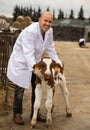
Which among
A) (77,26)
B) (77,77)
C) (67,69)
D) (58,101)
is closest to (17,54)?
(58,101)

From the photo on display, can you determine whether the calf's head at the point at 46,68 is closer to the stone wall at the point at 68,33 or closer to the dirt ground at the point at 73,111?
the dirt ground at the point at 73,111

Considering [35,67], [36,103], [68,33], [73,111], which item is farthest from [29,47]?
[68,33]

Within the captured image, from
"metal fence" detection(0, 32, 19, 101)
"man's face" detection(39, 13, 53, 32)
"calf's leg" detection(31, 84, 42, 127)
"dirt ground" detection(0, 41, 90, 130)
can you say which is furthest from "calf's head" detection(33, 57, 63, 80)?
"metal fence" detection(0, 32, 19, 101)

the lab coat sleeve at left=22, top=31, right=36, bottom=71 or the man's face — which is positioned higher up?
the man's face

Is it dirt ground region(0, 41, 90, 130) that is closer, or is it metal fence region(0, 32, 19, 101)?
dirt ground region(0, 41, 90, 130)

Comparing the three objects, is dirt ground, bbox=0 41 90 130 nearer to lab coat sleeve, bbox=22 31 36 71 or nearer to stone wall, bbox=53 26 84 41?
lab coat sleeve, bbox=22 31 36 71

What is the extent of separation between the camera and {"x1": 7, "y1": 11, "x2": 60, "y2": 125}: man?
7.50 meters

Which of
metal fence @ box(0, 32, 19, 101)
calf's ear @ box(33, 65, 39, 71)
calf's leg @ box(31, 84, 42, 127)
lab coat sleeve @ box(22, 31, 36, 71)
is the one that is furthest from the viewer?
metal fence @ box(0, 32, 19, 101)

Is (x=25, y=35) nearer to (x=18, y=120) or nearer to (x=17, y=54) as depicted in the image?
(x=17, y=54)

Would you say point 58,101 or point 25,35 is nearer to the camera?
point 25,35

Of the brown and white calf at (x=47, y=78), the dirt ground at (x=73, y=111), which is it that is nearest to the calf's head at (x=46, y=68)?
the brown and white calf at (x=47, y=78)

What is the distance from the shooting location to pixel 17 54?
7832 millimetres

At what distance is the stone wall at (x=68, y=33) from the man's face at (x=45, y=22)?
3628cm

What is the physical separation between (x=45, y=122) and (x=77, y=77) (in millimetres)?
6141
